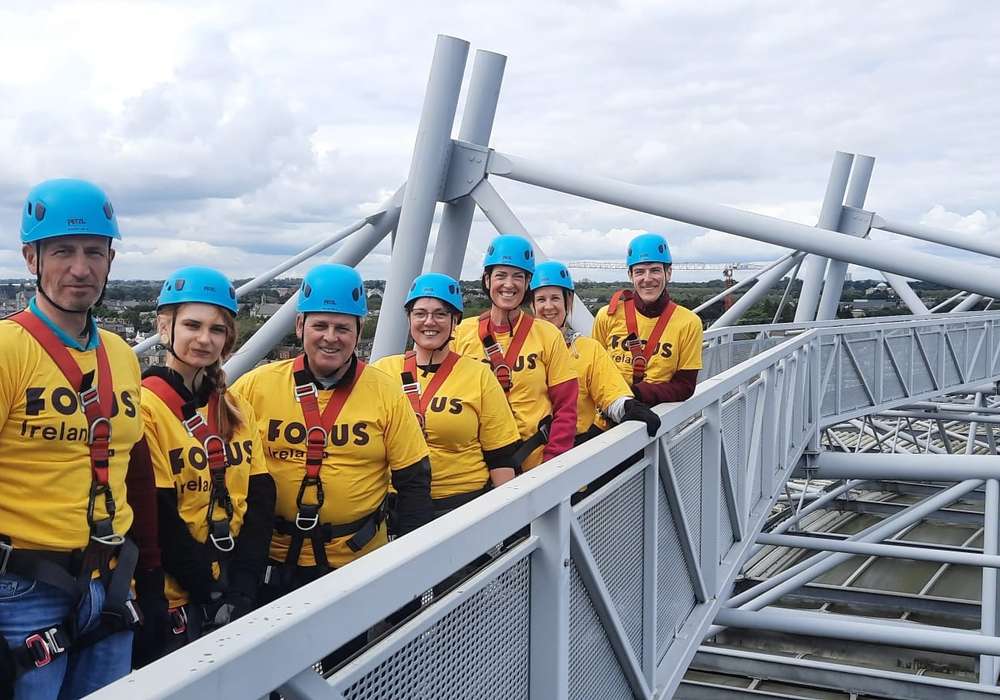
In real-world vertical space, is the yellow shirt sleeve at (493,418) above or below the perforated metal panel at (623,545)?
above

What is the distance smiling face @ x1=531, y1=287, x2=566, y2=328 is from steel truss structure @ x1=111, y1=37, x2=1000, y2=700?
102 centimetres

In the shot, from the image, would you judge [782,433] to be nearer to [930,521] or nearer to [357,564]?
[357,564]

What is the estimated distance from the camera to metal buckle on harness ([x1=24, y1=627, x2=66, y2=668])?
2.33 meters

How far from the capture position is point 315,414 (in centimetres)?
336

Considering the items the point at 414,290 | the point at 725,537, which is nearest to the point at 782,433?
the point at 725,537

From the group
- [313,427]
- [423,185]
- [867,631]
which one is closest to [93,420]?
[313,427]

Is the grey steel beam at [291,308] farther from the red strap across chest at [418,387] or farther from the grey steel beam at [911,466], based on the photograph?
the grey steel beam at [911,466]

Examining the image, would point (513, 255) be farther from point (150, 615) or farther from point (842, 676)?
Answer: point (842, 676)

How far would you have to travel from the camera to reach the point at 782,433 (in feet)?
27.4

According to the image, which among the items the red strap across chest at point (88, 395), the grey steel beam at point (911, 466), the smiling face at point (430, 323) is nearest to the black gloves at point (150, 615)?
the red strap across chest at point (88, 395)

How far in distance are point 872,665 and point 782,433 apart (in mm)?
11080

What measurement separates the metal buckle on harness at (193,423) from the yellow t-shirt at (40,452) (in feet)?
1.40

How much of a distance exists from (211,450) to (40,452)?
24.9 inches

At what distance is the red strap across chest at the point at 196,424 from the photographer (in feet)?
9.71
